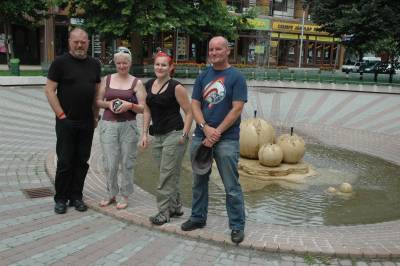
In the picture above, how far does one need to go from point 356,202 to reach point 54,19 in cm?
2838

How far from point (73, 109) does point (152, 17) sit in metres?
14.3

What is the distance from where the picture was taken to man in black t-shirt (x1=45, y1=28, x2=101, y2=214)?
496 centimetres

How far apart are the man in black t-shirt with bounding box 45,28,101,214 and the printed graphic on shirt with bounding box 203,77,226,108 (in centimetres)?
152

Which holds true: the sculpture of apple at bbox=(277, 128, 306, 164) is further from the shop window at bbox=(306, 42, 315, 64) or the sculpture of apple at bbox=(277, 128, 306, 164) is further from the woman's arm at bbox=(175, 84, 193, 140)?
the shop window at bbox=(306, 42, 315, 64)

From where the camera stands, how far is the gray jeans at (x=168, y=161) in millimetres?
4695

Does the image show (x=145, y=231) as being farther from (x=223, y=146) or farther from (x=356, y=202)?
(x=356, y=202)

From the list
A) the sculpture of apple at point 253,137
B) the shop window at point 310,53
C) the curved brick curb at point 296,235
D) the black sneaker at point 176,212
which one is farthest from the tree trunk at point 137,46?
the shop window at point 310,53

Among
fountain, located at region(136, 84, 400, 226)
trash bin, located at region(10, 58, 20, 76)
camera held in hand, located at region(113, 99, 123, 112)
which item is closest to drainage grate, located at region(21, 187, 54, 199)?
fountain, located at region(136, 84, 400, 226)

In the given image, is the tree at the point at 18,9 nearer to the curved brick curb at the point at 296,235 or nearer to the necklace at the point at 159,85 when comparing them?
the curved brick curb at the point at 296,235

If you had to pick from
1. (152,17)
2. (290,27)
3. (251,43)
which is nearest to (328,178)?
(152,17)

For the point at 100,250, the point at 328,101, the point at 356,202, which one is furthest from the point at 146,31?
the point at 100,250

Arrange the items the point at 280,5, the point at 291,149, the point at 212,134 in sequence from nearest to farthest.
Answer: the point at 212,134, the point at 291,149, the point at 280,5

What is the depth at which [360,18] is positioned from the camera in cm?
2233

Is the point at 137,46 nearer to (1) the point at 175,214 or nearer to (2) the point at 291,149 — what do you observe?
(2) the point at 291,149
